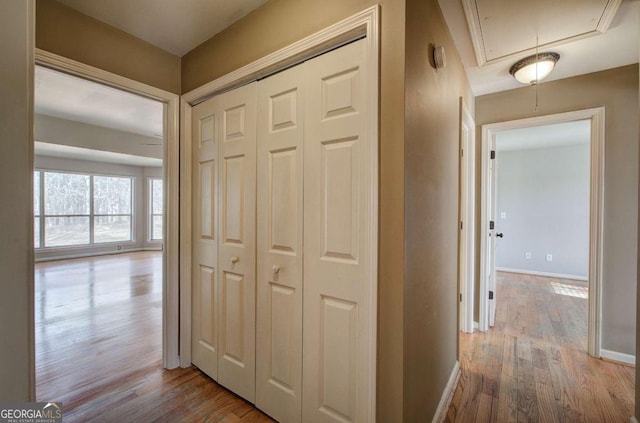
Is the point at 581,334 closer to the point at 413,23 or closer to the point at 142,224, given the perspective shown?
the point at 413,23

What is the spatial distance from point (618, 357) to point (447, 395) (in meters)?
1.72

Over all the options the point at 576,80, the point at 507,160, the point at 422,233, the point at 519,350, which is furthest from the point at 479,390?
the point at 507,160

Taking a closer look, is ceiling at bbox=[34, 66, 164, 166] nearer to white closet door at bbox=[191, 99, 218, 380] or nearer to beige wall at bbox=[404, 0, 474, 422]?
white closet door at bbox=[191, 99, 218, 380]

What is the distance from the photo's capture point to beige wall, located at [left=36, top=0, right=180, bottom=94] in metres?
1.59

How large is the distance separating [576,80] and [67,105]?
20.6ft

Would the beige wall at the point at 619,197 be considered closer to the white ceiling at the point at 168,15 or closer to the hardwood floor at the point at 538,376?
the hardwood floor at the point at 538,376

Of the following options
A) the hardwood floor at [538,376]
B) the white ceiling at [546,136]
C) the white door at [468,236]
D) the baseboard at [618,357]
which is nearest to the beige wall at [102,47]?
the white door at [468,236]

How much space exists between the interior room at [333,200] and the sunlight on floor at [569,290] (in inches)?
70.7

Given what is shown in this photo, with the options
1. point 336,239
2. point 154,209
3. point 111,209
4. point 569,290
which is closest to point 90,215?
point 111,209

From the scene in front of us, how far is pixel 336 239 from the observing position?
1.37m

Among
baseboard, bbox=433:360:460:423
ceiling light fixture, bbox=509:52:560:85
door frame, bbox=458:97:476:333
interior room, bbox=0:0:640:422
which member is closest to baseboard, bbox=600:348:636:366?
interior room, bbox=0:0:640:422

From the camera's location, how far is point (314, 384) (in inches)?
57.3

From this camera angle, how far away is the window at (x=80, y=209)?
6168 mm

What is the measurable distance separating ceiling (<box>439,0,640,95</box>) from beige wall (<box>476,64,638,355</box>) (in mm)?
168
